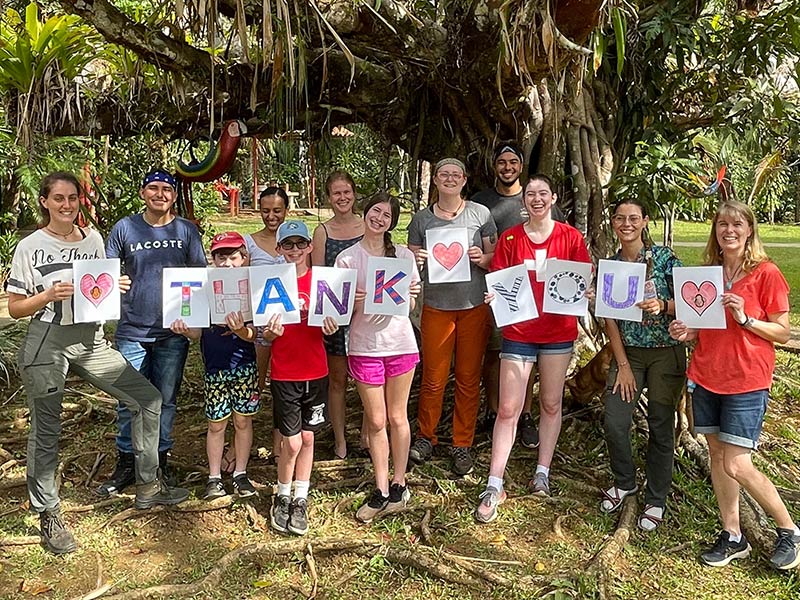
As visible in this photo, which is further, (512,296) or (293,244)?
(512,296)

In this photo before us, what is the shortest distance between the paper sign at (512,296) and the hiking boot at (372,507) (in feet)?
3.20

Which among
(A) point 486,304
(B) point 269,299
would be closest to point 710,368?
(A) point 486,304

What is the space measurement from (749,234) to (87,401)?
4322 millimetres

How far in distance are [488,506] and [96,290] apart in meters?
1.96

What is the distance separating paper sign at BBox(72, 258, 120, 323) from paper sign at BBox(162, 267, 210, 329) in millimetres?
219

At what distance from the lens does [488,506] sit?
3.29 m

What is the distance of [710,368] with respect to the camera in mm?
2836

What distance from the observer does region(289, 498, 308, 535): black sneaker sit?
316 centimetres

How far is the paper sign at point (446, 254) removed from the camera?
3.45m

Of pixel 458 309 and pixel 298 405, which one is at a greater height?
pixel 458 309

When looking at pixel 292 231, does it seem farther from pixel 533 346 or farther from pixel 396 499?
pixel 396 499

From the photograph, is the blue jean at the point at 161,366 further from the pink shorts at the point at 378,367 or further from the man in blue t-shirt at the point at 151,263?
the pink shorts at the point at 378,367

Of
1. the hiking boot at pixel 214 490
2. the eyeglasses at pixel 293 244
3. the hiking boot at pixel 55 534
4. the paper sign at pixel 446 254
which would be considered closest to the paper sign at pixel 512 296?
the paper sign at pixel 446 254

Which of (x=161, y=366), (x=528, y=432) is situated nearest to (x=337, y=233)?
(x=161, y=366)
